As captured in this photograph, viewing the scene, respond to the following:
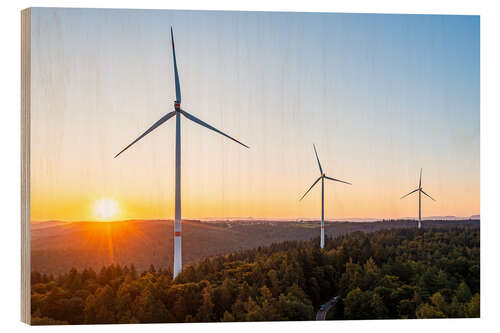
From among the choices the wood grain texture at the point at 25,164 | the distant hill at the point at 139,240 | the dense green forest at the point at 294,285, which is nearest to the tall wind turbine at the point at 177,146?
the distant hill at the point at 139,240

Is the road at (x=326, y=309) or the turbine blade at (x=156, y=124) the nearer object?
the turbine blade at (x=156, y=124)

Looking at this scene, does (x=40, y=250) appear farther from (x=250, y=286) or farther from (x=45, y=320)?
(x=250, y=286)

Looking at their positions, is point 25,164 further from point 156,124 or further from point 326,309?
point 326,309

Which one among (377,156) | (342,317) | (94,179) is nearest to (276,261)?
(342,317)

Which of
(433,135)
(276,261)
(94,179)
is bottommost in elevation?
(276,261)

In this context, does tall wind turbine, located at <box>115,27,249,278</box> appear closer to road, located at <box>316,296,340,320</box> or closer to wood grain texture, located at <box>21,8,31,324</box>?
wood grain texture, located at <box>21,8,31,324</box>

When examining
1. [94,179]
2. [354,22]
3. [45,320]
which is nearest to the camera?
[45,320]

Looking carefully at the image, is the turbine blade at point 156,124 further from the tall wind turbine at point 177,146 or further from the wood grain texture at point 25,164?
the wood grain texture at point 25,164
